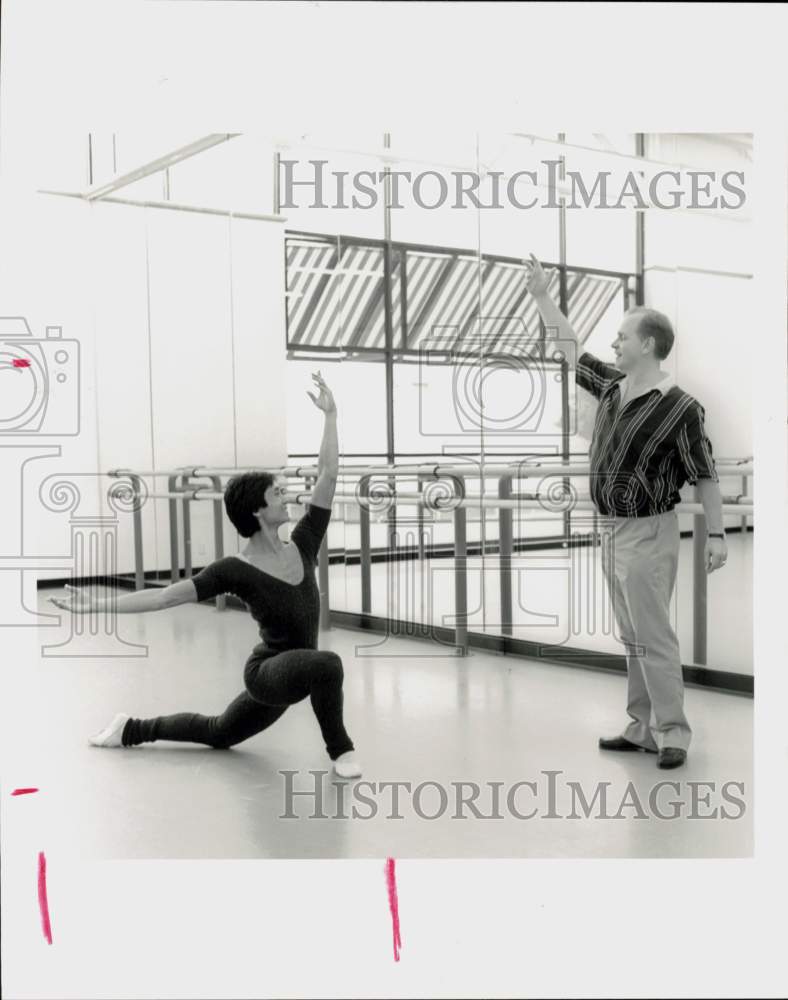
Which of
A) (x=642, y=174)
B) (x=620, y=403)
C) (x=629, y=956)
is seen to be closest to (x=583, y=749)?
(x=620, y=403)

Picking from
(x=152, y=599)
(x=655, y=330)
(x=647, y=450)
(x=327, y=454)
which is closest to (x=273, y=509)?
(x=327, y=454)

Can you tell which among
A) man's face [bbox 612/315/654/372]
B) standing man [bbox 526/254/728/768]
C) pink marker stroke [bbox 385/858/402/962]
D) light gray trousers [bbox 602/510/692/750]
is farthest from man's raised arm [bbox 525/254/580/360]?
pink marker stroke [bbox 385/858/402/962]

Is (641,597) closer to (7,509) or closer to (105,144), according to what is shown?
(7,509)

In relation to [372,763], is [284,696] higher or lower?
higher

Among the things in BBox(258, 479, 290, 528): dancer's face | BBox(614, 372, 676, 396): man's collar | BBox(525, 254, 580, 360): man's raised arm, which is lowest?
BBox(258, 479, 290, 528): dancer's face

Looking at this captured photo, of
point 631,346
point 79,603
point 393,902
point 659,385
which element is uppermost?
point 631,346

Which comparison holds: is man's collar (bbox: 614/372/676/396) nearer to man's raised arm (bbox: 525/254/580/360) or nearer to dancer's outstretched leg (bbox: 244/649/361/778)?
man's raised arm (bbox: 525/254/580/360)

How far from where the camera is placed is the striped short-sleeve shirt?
2.51 metres

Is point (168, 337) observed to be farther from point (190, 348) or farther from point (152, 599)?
point (152, 599)

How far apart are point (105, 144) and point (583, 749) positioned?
2.21 meters

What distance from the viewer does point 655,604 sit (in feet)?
8.54

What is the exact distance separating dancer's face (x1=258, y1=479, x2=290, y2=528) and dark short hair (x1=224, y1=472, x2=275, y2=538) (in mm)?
10

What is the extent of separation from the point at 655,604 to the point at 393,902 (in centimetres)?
127

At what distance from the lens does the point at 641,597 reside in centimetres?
261
